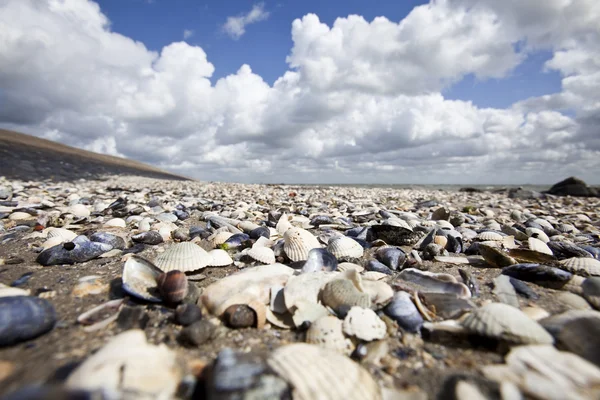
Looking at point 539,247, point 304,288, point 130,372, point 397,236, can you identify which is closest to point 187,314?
point 130,372

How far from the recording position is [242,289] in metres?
1.88

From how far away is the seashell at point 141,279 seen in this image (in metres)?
1.84

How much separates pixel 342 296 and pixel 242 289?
0.66 meters

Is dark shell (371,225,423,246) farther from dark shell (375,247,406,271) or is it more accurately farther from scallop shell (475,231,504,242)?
scallop shell (475,231,504,242)

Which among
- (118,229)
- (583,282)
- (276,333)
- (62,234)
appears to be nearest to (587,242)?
(583,282)

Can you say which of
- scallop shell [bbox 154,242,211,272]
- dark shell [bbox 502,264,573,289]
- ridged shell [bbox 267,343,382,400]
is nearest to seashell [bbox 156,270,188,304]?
scallop shell [bbox 154,242,211,272]

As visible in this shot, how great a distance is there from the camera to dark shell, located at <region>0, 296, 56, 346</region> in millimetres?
1294

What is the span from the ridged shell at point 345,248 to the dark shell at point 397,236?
61cm

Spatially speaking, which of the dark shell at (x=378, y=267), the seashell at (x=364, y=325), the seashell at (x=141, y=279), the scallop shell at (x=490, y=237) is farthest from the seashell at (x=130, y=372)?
the scallop shell at (x=490, y=237)

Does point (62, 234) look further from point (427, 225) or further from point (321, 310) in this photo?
point (427, 225)

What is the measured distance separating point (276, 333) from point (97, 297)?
4.21ft

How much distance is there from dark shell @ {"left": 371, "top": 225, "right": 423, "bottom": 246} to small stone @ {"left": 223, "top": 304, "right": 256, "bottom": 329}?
7.29ft

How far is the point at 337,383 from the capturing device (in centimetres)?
117

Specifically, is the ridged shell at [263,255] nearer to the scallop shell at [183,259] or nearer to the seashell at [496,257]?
the scallop shell at [183,259]
